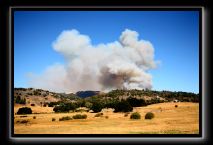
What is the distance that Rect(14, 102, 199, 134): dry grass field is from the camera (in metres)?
6.54

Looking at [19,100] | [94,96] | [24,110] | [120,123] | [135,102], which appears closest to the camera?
[19,100]

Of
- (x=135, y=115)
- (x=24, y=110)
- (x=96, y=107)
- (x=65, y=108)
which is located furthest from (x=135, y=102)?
(x=24, y=110)

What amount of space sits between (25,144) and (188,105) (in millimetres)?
3036

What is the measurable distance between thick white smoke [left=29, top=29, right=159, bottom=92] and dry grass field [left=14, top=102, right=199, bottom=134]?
0.55m

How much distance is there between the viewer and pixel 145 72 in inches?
267

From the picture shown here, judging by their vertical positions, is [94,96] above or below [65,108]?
above

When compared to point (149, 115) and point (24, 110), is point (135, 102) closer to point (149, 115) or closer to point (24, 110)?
point (149, 115)

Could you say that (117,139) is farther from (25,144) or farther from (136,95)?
(25,144)

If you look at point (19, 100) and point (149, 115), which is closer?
point (19, 100)

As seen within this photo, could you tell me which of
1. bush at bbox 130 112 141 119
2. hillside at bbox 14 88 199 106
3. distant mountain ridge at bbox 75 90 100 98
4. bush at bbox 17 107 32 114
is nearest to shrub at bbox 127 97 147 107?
hillside at bbox 14 88 199 106

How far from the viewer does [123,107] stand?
277 inches

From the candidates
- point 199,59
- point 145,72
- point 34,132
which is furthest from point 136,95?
point 34,132

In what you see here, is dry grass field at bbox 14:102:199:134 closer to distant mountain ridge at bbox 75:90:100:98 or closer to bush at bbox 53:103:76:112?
bush at bbox 53:103:76:112

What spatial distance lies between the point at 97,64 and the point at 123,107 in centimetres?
100
